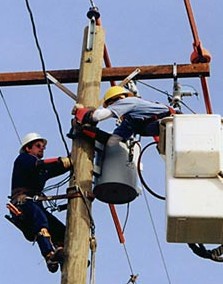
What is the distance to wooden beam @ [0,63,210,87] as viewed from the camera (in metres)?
6.54

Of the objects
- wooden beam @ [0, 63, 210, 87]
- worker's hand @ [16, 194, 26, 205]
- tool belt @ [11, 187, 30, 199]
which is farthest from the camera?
wooden beam @ [0, 63, 210, 87]

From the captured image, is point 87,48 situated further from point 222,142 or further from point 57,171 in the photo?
point 222,142

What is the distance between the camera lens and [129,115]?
6203 mm

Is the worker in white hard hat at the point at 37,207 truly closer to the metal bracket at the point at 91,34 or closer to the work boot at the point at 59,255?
the work boot at the point at 59,255

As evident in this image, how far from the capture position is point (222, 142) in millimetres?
5031

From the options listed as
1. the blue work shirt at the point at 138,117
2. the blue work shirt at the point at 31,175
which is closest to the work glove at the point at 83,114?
the blue work shirt at the point at 138,117

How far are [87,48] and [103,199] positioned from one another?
125 cm

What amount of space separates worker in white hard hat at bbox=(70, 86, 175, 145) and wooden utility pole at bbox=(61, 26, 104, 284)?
0.44ft

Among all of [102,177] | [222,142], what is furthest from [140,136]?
[222,142]

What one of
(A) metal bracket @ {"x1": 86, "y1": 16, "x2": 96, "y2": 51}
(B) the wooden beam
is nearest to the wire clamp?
(A) metal bracket @ {"x1": 86, "y1": 16, "x2": 96, "y2": 51}

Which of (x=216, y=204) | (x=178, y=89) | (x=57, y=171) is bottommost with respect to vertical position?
(x=216, y=204)

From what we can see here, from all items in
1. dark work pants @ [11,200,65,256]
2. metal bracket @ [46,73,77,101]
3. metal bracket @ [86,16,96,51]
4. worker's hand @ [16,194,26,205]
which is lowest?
dark work pants @ [11,200,65,256]

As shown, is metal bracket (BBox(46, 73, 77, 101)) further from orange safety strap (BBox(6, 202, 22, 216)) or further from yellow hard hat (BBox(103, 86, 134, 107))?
orange safety strap (BBox(6, 202, 22, 216))

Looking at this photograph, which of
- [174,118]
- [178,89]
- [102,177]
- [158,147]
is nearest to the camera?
[174,118]
